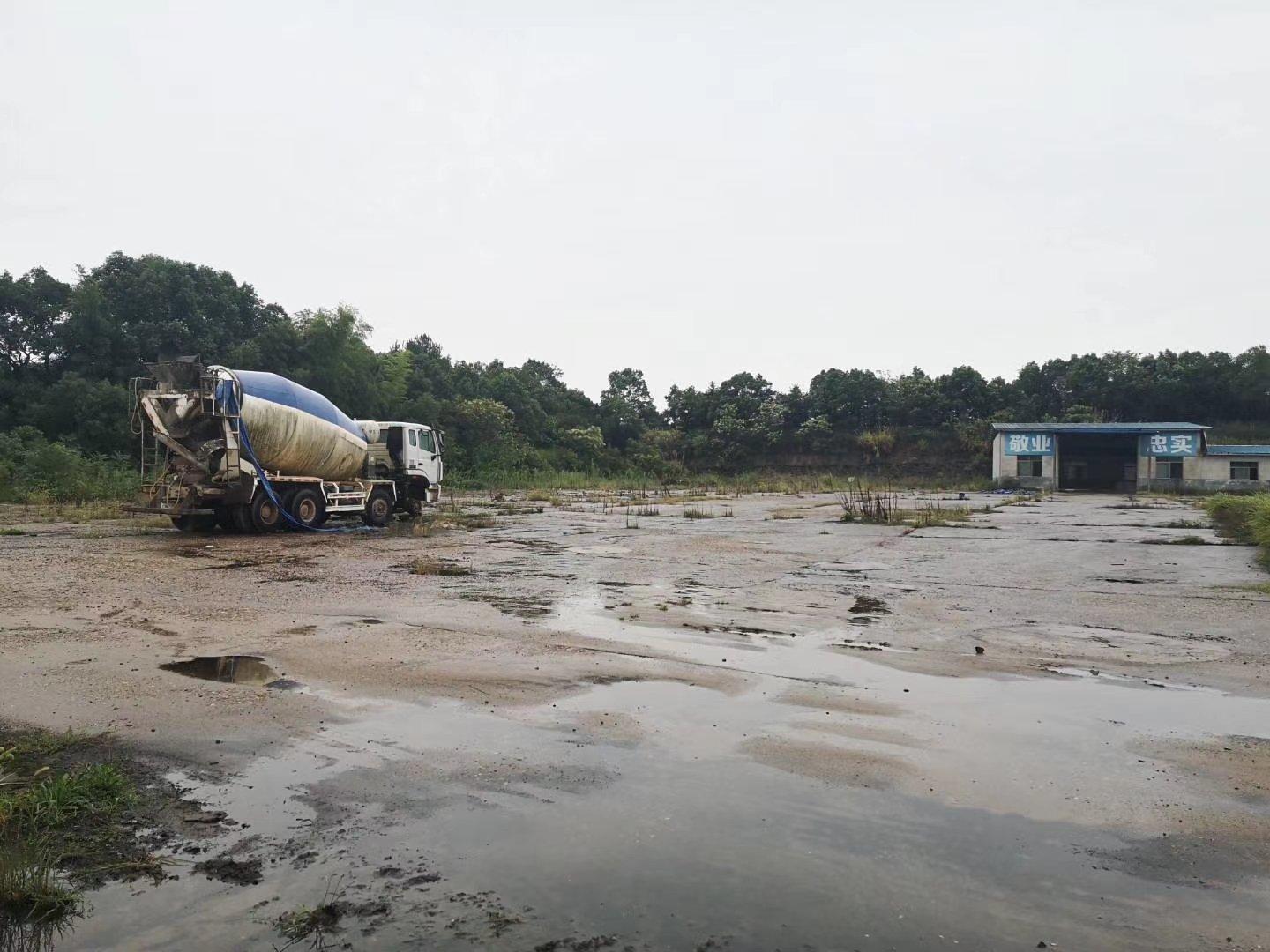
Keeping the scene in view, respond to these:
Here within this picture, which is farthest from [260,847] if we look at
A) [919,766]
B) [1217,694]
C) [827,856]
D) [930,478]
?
[930,478]

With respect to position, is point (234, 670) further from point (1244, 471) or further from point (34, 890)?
point (1244, 471)

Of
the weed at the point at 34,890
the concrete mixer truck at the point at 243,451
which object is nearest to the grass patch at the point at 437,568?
the concrete mixer truck at the point at 243,451

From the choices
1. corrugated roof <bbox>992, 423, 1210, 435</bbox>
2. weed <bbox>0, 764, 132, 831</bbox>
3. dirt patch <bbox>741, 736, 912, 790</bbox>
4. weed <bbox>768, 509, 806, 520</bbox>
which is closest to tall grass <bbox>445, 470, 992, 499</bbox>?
corrugated roof <bbox>992, 423, 1210, 435</bbox>

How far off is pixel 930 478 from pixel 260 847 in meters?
54.1

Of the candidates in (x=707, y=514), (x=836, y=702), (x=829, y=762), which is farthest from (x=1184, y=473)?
(x=829, y=762)

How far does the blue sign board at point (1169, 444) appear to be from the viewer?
42.9 metres

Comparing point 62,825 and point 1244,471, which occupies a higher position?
point 1244,471

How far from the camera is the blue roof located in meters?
17.3

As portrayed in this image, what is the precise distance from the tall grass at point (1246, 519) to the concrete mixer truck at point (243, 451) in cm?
1779

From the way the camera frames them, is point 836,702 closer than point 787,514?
Yes

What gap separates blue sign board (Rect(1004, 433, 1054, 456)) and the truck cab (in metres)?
34.2

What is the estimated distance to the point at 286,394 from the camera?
18.2m

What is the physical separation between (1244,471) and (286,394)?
44.4 m

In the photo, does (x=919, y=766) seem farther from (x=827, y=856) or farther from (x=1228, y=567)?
(x=1228, y=567)
